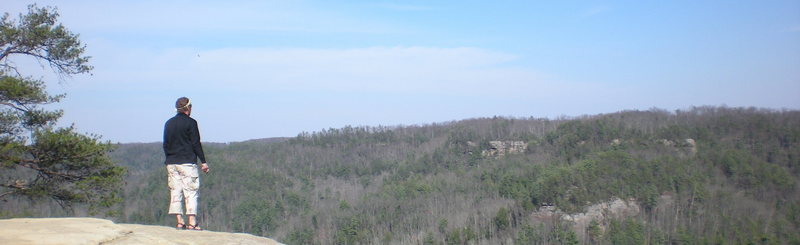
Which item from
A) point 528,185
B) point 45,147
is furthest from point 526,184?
point 45,147

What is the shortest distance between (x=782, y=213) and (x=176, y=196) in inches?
3067

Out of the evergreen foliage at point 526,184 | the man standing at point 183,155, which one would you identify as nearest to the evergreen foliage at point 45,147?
the man standing at point 183,155

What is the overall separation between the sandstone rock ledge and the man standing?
0.58 metres

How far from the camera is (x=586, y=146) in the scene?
116000 millimetres

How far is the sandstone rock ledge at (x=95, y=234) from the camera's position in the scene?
9578mm

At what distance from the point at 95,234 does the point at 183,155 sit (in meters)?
2.13

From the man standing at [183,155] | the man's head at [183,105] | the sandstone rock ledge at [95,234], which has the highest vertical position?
the man's head at [183,105]

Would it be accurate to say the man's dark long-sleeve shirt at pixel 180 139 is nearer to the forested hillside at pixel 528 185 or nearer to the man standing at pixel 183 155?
the man standing at pixel 183 155

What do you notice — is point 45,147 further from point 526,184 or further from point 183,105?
point 526,184

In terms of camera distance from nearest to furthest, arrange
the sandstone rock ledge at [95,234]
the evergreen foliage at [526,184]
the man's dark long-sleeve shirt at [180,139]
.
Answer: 1. the sandstone rock ledge at [95,234]
2. the man's dark long-sleeve shirt at [180,139]
3. the evergreen foliage at [526,184]

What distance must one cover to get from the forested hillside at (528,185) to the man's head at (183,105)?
2514 inches

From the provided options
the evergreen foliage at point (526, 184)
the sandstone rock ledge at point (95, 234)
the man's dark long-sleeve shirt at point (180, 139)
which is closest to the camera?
the sandstone rock ledge at point (95, 234)

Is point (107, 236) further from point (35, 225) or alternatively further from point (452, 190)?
point (452, 190)

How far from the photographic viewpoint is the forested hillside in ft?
254
